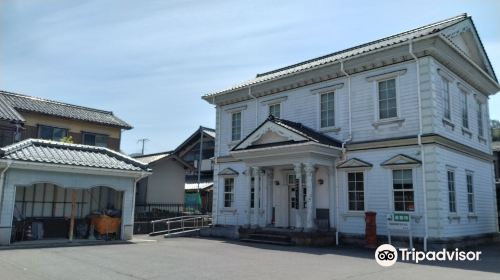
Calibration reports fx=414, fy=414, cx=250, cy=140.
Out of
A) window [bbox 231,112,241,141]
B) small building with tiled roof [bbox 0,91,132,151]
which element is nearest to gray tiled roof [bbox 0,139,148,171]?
window [bbox 231,112,241,141]

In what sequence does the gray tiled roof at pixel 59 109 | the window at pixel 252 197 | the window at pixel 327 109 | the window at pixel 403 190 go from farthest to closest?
the gray tiled roof at pixel 59 109 < the window at pixel 252 197 < the window at pixel 327 109 < the window at pixel 403 190

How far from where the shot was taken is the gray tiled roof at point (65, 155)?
14719mm

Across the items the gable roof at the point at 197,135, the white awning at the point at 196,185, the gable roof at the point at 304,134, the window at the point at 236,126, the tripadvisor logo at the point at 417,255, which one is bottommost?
the tripadvisor logo at the point at 417,255

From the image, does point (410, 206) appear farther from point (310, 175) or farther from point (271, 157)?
point (271, 157)

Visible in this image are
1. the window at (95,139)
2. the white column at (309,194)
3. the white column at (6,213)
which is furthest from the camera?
the window at (95,139)

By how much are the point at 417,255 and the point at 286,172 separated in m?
7.63

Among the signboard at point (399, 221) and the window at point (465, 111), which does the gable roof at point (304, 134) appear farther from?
the window at point (465, 111)

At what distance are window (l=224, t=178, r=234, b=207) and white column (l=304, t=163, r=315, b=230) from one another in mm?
5805

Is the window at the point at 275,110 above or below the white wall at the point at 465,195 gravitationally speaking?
above

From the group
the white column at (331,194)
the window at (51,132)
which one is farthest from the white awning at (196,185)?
the white column at (331,194)

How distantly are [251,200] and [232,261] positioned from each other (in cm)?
857

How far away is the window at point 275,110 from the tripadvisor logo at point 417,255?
8.65 metres

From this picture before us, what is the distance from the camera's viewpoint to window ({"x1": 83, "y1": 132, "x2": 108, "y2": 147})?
30594mm

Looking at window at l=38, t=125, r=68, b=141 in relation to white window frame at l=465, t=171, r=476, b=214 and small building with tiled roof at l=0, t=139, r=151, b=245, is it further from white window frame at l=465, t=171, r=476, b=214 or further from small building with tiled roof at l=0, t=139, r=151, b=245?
white window frame at l=465, t=171, r=476, b=214
